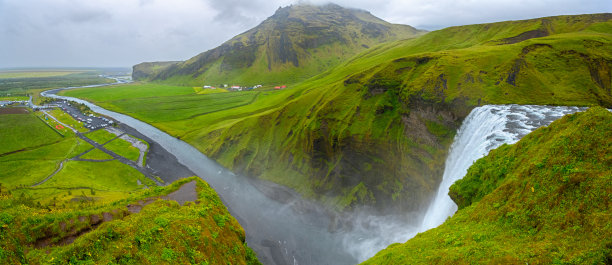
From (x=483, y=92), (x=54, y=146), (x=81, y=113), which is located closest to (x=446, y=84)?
(x=483, y=92)

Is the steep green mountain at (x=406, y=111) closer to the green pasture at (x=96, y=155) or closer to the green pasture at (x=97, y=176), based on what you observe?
the green pasture at (x=97, y=176)

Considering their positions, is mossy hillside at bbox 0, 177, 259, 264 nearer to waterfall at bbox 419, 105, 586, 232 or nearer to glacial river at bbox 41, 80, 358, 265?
glacial river at bbox 41, 80, 358, 265

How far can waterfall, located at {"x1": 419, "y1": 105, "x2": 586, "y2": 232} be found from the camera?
35.7 m

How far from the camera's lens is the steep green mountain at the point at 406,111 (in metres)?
52.9

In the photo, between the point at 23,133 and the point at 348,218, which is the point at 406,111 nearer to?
the point at 348,218

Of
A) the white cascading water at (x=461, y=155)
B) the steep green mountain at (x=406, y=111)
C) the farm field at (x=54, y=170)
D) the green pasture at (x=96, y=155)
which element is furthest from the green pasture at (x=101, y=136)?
the white cascading water at (x=461, y=155)

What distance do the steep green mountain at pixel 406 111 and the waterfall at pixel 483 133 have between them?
3.67 metres

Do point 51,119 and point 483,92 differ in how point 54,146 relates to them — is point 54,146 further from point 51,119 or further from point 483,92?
point 483,92

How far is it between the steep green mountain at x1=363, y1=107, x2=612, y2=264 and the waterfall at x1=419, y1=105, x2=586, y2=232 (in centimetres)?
1479

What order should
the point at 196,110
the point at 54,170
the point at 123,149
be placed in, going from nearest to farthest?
1. the point at 54,170
2. the point at 123,149
3. the point at 196,110

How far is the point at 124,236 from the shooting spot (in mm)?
19812

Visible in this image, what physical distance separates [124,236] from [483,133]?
160ft

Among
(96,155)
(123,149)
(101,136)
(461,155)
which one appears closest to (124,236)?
(461,155)

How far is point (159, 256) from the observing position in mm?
19984
